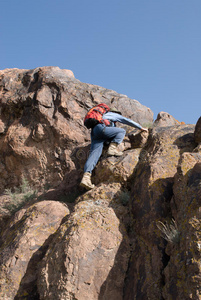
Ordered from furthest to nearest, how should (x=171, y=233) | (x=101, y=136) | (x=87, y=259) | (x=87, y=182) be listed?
(x=101, y=136)
(x=87, y=182)
(x=87, y=259)
(x=171, y=233)

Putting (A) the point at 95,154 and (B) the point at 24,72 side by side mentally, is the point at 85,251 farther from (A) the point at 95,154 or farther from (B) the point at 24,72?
(B) the point at 24,72

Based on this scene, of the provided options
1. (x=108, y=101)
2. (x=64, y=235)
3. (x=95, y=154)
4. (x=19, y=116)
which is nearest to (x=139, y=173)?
(x=95, y=154)


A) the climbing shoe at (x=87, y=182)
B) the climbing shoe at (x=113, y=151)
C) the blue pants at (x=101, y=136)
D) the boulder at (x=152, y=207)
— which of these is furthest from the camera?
the blue pants at (x=101, y=136)

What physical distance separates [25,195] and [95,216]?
458 cm

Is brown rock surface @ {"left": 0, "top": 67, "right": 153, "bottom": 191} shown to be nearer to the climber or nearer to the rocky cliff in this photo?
the rocky cliff

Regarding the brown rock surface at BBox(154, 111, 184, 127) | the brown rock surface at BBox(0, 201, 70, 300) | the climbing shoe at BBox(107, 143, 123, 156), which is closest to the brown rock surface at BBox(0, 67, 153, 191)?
the brown rock surface at BBox(154, 111, 184, 127)

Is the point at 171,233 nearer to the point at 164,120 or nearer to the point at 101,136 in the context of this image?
the point at 101,136

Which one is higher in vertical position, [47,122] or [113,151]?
[47,122]

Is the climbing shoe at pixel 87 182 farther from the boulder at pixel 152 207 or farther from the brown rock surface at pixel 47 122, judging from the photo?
the brown rock surface at pixel 47 122

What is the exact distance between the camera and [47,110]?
11078mm

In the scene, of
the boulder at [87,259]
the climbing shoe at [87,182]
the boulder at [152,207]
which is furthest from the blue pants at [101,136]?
the boulder at [87,259]

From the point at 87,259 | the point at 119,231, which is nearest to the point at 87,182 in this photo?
the point at 119,231

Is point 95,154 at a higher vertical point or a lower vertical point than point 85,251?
higher

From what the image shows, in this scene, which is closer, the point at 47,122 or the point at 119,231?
the point at 119,231
